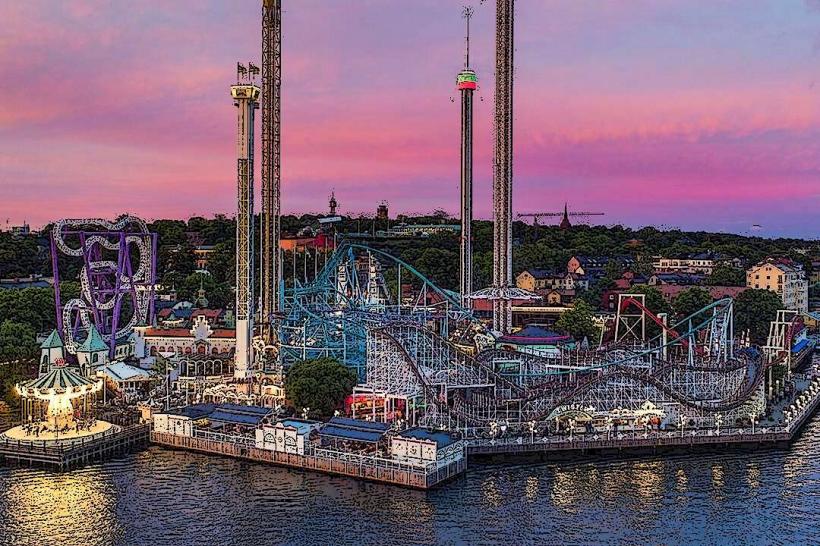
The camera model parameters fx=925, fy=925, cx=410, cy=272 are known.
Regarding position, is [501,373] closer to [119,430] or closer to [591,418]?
[591,418]

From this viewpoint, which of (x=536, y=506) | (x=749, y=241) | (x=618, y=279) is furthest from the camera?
(x=749, y=241)

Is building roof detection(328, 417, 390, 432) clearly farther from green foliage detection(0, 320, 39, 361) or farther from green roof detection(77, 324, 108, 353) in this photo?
green foliage detection(0, 320, 39, 361)

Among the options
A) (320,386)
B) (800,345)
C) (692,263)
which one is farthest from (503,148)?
(692,263)

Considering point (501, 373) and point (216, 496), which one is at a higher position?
point (501, 373)

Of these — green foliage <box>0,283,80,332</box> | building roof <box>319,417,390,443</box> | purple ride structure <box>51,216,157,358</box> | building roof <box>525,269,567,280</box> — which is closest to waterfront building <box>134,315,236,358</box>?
purple ride structure <box>51,216,157,358</box>

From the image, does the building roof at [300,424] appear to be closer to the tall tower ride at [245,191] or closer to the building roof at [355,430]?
the building roof at [355,430]

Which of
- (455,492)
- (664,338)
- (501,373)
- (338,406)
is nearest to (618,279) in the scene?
(664,338)

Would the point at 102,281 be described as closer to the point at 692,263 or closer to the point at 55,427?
the point at 55,427
